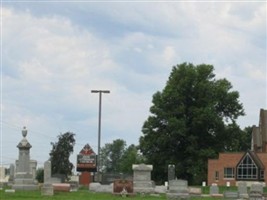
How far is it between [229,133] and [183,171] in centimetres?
777

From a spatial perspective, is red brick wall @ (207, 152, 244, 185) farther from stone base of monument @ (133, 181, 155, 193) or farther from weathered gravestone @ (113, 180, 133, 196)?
weathered gravestone @ (113, 180, 133, 196)

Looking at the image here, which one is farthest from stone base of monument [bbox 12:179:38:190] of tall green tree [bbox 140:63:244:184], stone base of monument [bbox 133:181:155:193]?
tall green tree [bbox 140:63:244:184]

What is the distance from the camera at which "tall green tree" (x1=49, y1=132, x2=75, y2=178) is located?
293 feet

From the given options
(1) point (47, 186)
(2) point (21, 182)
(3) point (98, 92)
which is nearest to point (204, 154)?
(3) point (98, 92)

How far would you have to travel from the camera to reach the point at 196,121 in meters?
74.5

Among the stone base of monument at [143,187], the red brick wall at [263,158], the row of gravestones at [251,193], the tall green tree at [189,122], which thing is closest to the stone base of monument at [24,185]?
the stone base of monument at [143,187]

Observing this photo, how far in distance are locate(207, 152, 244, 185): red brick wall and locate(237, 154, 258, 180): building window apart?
688 mm

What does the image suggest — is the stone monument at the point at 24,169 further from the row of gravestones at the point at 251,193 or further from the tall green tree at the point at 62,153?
the tall green tree at the point at 62,153

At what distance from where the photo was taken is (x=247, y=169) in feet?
250

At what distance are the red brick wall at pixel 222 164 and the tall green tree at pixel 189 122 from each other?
2.91 feet

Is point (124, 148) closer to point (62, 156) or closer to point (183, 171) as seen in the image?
point (62, 156)

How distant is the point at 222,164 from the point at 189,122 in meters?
6.36

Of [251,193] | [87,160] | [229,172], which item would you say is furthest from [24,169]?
[229,172]

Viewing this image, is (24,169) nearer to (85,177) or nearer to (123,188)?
(123,188)
